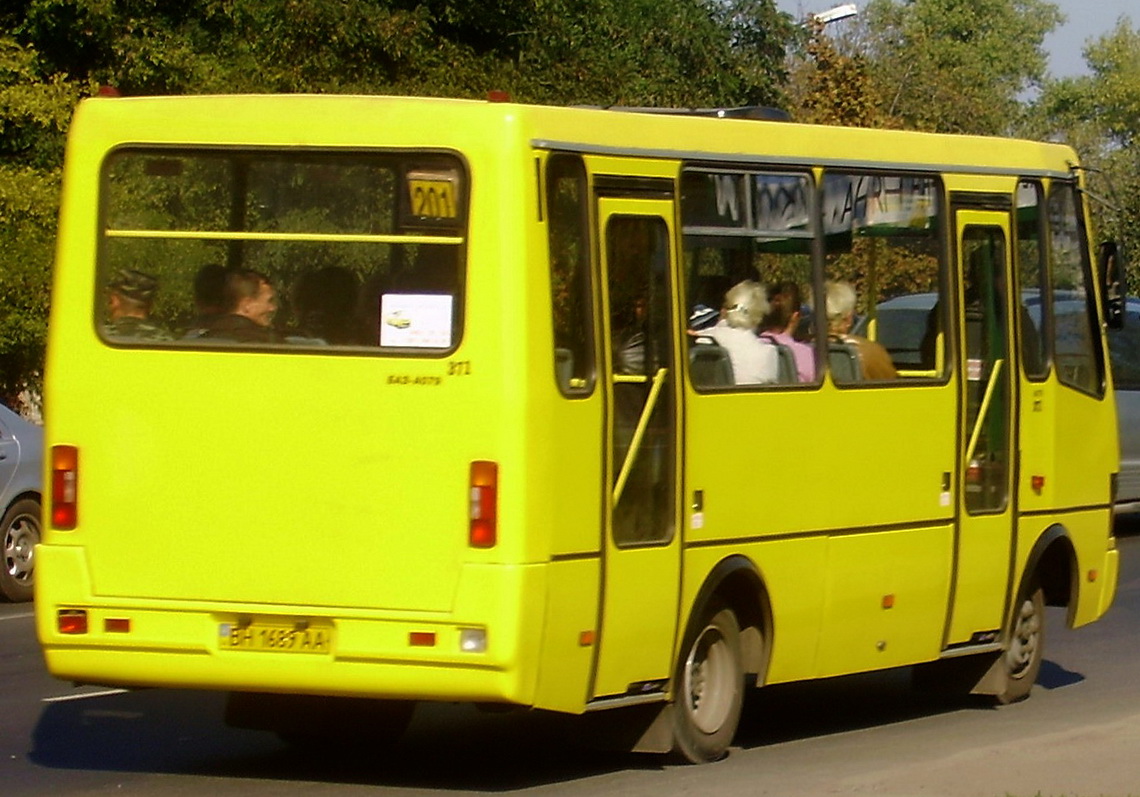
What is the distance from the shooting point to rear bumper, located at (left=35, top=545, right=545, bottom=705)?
28.5 feet

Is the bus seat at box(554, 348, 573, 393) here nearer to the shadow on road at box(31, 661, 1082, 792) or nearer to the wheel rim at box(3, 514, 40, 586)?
the shadow on road at box(31, 661, 1082, 792)

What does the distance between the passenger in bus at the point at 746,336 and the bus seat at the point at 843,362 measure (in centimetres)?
48

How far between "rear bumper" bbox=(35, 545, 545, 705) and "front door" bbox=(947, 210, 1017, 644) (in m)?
3.75

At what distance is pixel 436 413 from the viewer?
883 centimetres

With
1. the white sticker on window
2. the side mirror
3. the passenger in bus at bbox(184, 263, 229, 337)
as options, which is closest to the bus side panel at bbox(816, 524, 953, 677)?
the side mirror

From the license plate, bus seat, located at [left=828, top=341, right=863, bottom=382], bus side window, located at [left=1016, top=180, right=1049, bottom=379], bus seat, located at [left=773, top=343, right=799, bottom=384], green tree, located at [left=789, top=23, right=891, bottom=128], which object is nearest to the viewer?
the license plate

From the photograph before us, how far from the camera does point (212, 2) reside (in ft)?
102

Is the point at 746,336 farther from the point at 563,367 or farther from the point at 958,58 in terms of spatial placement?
the point at 958,58

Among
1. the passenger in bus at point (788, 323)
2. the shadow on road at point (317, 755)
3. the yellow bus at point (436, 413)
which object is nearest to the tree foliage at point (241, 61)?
the shadow on road at point (317, 755)

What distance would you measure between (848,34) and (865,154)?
58169 millimetres

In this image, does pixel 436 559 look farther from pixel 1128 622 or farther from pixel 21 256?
pixel 21 256

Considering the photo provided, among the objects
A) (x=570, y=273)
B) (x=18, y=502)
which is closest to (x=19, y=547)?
(x=18, y=502)

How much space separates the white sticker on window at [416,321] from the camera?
889cm

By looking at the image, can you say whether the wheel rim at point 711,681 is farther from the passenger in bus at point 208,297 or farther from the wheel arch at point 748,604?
the passenger in bus at point 208,297
